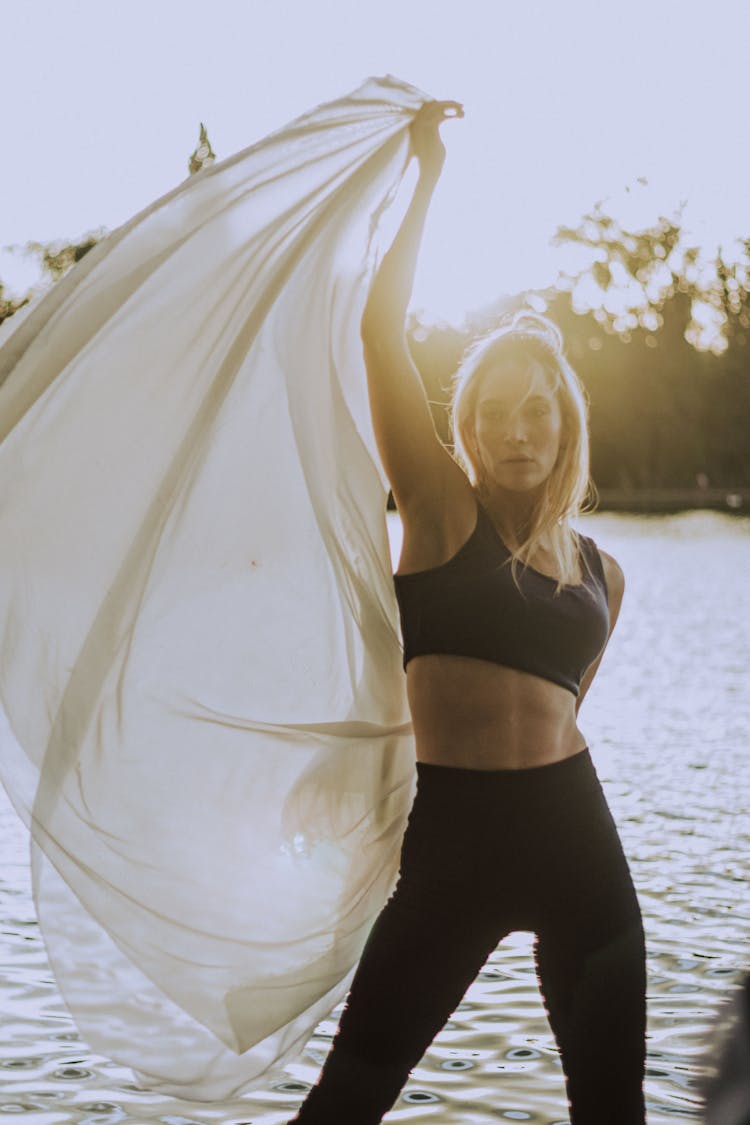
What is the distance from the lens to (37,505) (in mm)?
3186

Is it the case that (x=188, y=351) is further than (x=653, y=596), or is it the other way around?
(x=653, y=596)

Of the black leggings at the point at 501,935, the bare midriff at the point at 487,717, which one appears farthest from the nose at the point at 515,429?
the black leggings at the point at 501,935

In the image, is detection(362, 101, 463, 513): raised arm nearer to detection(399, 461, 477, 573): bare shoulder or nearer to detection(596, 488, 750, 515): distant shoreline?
detection(399, 461, 477, 573): bare shoulder

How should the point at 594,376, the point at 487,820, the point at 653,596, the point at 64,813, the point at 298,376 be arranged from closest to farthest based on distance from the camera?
1. the point at 487,820
2. the point at 64,813
3. the point at 298,376
4. the point at 653,596
5. the point at 594,376

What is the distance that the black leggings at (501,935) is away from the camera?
8.93ft

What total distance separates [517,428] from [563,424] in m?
0.12

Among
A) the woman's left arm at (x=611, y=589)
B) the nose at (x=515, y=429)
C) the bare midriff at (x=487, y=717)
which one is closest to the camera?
the bare midriff at (x=487, y=717)

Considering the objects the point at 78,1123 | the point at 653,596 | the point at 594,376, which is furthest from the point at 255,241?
the point at 594,376

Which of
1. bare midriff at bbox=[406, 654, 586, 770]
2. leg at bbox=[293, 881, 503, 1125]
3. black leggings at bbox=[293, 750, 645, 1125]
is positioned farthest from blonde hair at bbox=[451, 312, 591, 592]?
leg at bbox=[293, 881, 503, 1125]

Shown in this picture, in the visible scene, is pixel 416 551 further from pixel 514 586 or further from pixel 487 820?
pixel 487 820

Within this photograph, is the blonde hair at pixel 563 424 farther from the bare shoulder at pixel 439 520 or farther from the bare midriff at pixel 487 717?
the bare midriff at pixel 487 717

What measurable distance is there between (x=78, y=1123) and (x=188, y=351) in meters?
2.44

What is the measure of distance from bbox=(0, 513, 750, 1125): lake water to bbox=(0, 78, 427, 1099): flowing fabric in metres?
0.88

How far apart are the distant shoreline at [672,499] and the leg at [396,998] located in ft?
202
